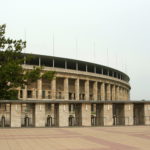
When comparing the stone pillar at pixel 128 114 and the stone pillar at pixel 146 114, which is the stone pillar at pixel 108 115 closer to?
the stone pillar at pixel 128 114

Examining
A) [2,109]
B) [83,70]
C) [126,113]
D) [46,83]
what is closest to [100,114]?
[126,113]

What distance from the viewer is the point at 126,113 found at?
119ft

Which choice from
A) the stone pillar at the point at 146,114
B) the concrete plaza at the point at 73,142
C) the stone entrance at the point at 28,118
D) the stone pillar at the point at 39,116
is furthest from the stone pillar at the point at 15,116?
the stone pillar at the point at 146,114

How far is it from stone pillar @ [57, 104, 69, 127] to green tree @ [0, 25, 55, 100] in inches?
285

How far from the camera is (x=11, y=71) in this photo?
36.8 meters

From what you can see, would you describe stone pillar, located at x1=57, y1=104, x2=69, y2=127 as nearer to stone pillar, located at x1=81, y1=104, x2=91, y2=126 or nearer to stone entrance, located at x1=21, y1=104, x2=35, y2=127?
stone pillar, located at x1=81, y1=104, x2=91, y2=126

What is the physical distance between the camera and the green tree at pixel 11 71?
37.1m

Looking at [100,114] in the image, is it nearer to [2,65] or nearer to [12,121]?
[12,121]

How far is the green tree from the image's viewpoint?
122 feet

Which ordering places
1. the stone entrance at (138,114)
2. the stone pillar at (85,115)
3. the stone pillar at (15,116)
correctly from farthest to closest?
1. the stone entrance at (138,114)
2. the stone pillar at (85,115)
3. the stone pillar at (15,116)

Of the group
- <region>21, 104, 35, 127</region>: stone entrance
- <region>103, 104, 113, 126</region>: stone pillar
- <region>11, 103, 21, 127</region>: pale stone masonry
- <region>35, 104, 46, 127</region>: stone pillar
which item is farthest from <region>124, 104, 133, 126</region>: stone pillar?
<region>11, 103, 21, 127</region>: pale stone masonry

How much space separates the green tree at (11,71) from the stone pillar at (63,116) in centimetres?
724

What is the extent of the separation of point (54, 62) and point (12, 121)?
42.4 m

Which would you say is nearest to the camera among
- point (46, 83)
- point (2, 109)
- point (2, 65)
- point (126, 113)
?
point (126, 113)
